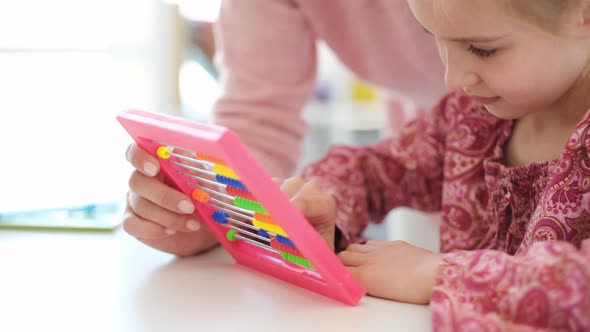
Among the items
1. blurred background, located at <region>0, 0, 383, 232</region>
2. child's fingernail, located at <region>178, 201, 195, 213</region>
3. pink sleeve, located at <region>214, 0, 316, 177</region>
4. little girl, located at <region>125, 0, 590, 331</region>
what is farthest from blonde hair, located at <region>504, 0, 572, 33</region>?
blurred background, located at <region>0, 0, 383, 232</region>

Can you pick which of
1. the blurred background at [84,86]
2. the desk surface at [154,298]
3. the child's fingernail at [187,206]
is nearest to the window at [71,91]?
the blurred background at [84,86]

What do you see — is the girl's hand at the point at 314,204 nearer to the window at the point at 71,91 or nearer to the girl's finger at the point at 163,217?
the girl's finger at the point at 163,217

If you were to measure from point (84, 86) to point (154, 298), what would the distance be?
702mm

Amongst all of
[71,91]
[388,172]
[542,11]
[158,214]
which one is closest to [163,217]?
[158,214]

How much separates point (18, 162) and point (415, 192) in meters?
0.55

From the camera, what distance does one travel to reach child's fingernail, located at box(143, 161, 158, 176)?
0.70 metres

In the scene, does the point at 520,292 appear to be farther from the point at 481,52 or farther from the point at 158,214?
the point at 158,214

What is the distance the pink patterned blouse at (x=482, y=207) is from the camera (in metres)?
0.51

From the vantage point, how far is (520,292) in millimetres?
519

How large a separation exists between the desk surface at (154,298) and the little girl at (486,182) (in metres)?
0.04

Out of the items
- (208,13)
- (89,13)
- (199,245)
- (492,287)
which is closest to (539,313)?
(492,287)

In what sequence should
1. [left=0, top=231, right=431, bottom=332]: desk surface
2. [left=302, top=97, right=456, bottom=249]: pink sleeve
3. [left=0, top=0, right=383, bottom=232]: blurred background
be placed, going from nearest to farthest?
[left=0, top=231, right=431, bottom=332]: desk surface → [left=302, top=97, right=456, bottom=249]: pink sleeve → [left=0, top=0, right=383, bottom=232]: blurred background

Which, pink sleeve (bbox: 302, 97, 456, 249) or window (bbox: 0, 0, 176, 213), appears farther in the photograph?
window (bbox: 0, 0, 176, 213)

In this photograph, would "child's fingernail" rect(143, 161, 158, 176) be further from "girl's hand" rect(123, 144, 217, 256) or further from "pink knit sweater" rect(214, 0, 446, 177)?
"pink knit sweater" rect(214, 0, 446, 177)
